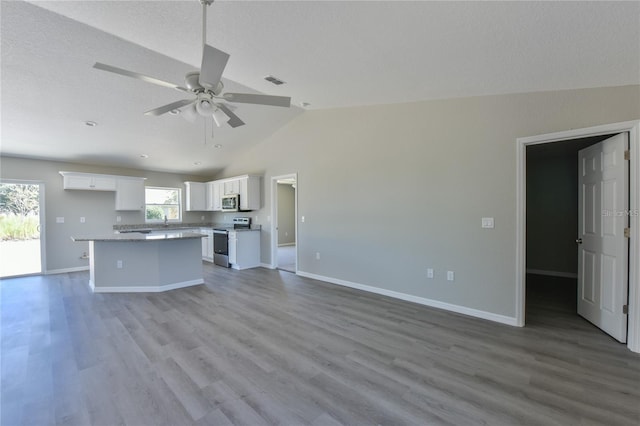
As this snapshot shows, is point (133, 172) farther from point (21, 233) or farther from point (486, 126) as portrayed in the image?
point (486, 126)

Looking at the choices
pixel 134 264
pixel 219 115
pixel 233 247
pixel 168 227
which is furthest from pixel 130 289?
pixel 219 115

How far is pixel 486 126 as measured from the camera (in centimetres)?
332

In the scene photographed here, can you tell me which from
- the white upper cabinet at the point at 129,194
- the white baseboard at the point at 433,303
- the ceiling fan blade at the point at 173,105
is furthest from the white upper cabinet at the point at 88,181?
the white baseboard at the point at 433,303

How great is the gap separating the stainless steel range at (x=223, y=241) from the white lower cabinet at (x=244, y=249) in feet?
0.59

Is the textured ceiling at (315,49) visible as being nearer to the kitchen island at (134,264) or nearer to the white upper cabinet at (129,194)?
the kitchen island at (134,264)

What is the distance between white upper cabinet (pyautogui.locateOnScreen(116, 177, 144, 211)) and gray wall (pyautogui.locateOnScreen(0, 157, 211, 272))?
31cm

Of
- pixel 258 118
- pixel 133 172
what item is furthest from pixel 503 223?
pixel 133 172

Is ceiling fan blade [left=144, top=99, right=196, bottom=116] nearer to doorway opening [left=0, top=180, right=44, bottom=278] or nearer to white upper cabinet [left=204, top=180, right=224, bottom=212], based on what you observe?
white upper cabinet [left=204, top=180, right=224, bottom=212]

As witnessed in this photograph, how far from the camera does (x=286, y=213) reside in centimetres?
1031

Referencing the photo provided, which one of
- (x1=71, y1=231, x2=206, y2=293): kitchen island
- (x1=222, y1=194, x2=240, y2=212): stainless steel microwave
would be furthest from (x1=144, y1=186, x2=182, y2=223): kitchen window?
(x1=71, y1=231, x2=206, y2=293): kitchen island

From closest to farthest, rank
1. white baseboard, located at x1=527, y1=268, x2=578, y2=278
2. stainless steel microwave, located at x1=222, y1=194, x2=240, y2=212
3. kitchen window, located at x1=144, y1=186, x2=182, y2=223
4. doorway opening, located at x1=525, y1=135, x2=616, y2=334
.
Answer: doorway opening, located at x1=525, y1=135, x2=616, y2=334
white baseboard, located at x1=527, y1=268, x2=578, y2=278
stainless steel microwave, located at x1=222, y1=194, x2=240, y2=212
kitchen window, located at x1=144, y1=186, x2=182, y2=223

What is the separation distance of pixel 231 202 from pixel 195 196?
167 centimetres

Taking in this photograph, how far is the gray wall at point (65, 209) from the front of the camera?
5.54 metres

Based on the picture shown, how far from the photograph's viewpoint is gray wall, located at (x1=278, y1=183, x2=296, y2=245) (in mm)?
10086
